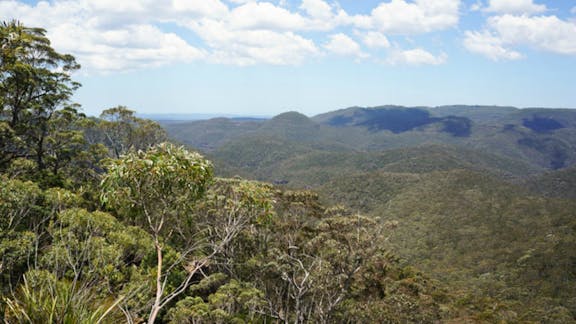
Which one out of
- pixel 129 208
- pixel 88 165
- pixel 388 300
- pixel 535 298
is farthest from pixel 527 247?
pixel 129 208

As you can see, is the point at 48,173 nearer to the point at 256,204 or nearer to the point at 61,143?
the point at 61,143

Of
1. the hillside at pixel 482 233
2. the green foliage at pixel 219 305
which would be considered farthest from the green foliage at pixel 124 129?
the hillside at pixel 482 233

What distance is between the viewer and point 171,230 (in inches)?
411

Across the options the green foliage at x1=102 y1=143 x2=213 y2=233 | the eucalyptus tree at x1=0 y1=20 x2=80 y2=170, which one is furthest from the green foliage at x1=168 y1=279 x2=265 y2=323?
the eucalyptus tree at x1=0 y1=20 x2=80 y2=170

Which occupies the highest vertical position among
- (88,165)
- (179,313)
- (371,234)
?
(88,165)

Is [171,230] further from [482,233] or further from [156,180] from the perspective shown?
[482,233]

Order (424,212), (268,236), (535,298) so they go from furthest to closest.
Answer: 1. (424,212)
2. (535,298)
3. (268,236)

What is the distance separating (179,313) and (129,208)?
22.5 feet

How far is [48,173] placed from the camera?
21891mm

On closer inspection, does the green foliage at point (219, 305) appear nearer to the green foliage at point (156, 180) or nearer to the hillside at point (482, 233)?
the green foliage at point (156, 180)

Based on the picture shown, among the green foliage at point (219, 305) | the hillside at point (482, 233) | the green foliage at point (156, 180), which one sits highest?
the green foliage at point (156, 180)

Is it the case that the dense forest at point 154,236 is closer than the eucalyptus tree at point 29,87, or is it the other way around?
the dense forest at point 154,236

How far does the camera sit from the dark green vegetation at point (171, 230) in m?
10.0

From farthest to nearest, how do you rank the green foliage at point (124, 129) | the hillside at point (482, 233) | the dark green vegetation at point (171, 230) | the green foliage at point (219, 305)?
1. the hillside at point (482, 233)
2. the green foliage at point (124, 129)
3. the green foliage at point (219, 305)
4. the dark green vegetation at point (171, 230)
